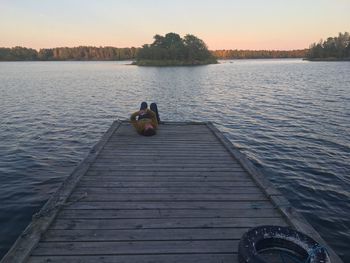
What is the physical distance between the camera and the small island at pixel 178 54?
A: 12556cm

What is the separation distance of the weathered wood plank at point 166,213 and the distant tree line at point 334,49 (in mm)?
187676

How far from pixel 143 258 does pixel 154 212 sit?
4.74ft

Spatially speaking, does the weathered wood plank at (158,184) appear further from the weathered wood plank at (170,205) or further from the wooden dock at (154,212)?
the weathered wood plank at (170,205)

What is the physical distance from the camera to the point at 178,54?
419 ft

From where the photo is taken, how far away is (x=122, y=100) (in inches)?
1362

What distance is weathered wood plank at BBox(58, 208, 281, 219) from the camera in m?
5.84

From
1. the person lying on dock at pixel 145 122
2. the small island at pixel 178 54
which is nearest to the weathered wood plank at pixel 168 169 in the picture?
the person lying on dock at pixel 145 122

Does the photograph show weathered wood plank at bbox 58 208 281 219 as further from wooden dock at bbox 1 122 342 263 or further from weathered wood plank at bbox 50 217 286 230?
weathered wood plank at bbox 50 217 286 230

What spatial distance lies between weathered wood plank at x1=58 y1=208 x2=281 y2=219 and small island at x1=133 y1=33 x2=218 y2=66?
394 feet

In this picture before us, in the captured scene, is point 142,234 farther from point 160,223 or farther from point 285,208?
point 285,208

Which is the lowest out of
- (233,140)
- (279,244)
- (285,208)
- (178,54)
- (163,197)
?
(233,140)

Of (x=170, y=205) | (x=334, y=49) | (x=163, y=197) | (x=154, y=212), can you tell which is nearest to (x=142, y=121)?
(x=163, y=197)

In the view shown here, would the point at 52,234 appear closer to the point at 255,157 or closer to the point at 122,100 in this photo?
the point at 255,157

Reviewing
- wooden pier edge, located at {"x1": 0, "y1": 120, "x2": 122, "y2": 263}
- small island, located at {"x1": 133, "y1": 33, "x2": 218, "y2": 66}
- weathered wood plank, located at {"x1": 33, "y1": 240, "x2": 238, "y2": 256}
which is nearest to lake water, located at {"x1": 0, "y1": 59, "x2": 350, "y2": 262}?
wooden pier edge, located at {"x1": 0, "y1": 120, "x2": 122, "y2": 263}
